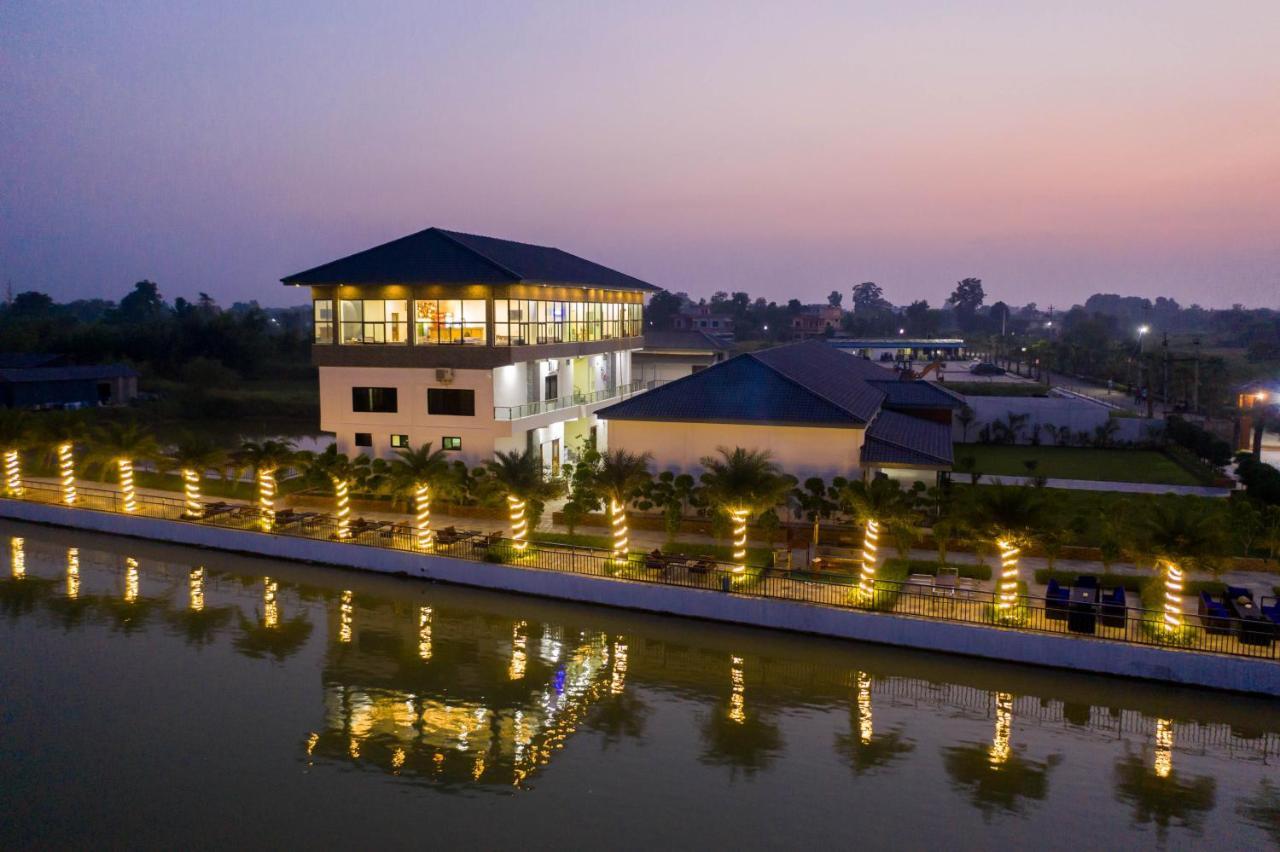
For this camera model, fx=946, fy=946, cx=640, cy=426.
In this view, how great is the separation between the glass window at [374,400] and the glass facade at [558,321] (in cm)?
422

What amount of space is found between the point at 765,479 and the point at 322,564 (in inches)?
498

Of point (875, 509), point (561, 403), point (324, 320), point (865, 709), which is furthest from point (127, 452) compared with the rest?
point (865, 709)

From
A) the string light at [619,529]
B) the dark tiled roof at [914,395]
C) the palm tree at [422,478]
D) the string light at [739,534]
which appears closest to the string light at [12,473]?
the palm tree at [422,478]

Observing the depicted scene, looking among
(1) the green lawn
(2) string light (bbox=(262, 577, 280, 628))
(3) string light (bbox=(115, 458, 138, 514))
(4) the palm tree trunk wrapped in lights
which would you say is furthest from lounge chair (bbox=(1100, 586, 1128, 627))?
(3) string light (bbox=(115, 458, 138, 514))

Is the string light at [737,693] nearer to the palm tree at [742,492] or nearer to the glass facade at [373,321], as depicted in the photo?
the palm tree at [742,492]

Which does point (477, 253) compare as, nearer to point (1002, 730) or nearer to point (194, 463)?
point (194, 463)

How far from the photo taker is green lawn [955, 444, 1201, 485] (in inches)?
1340

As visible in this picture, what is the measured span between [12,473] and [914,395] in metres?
33.1

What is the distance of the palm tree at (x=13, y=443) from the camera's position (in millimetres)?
33000

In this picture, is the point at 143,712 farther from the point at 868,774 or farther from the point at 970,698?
the point at 970,698

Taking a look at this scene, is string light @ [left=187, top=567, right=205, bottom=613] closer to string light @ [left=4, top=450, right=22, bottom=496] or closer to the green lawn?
string light @ [left=4, top=450, right=22, bottom=496]

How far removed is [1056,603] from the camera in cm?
1856

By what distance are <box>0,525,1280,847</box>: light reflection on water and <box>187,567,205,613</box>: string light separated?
654mm

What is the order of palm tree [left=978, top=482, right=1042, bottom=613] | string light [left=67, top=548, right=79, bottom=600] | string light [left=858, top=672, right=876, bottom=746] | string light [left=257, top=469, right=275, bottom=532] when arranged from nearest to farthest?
string light [left=858, top=672, right=876, bottom=746], palm tree [left=978, top=482, right=1042, bottom=613], string light [left=67, top=548, right=79, bottom=600], string light [left=257, top=469, right=275, bottom=532]
